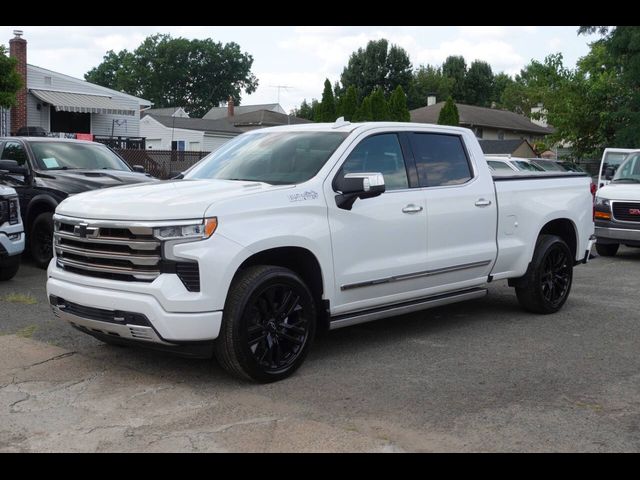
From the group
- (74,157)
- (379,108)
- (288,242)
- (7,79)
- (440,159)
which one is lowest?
(288,242)

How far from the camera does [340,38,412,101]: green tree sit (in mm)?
75812

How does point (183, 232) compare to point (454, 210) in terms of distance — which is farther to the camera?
point (454, 210)

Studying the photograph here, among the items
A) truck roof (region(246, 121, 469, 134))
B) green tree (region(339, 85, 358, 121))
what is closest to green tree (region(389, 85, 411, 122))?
green tree (region(339, 85, 358, 121))

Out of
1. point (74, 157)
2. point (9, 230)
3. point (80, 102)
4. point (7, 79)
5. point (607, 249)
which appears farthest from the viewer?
point (80, 102)

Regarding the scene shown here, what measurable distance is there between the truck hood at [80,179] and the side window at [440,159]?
4.71 meters

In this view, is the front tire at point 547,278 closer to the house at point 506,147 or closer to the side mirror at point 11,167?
the side mirror at point 11,167

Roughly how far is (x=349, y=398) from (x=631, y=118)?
30056 mm

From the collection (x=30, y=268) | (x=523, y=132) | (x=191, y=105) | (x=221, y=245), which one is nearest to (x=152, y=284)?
(x=221, y=245)

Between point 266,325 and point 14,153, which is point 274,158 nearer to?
point 266,325

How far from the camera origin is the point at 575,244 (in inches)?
335

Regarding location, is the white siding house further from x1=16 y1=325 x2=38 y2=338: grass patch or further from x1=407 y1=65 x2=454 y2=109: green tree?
x1=407 y1=65 x2=454 y2=109: green tree

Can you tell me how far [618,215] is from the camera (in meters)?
12.9

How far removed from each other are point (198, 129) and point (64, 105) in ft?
58.3

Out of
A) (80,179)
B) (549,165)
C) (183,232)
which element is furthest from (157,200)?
(549,165)
